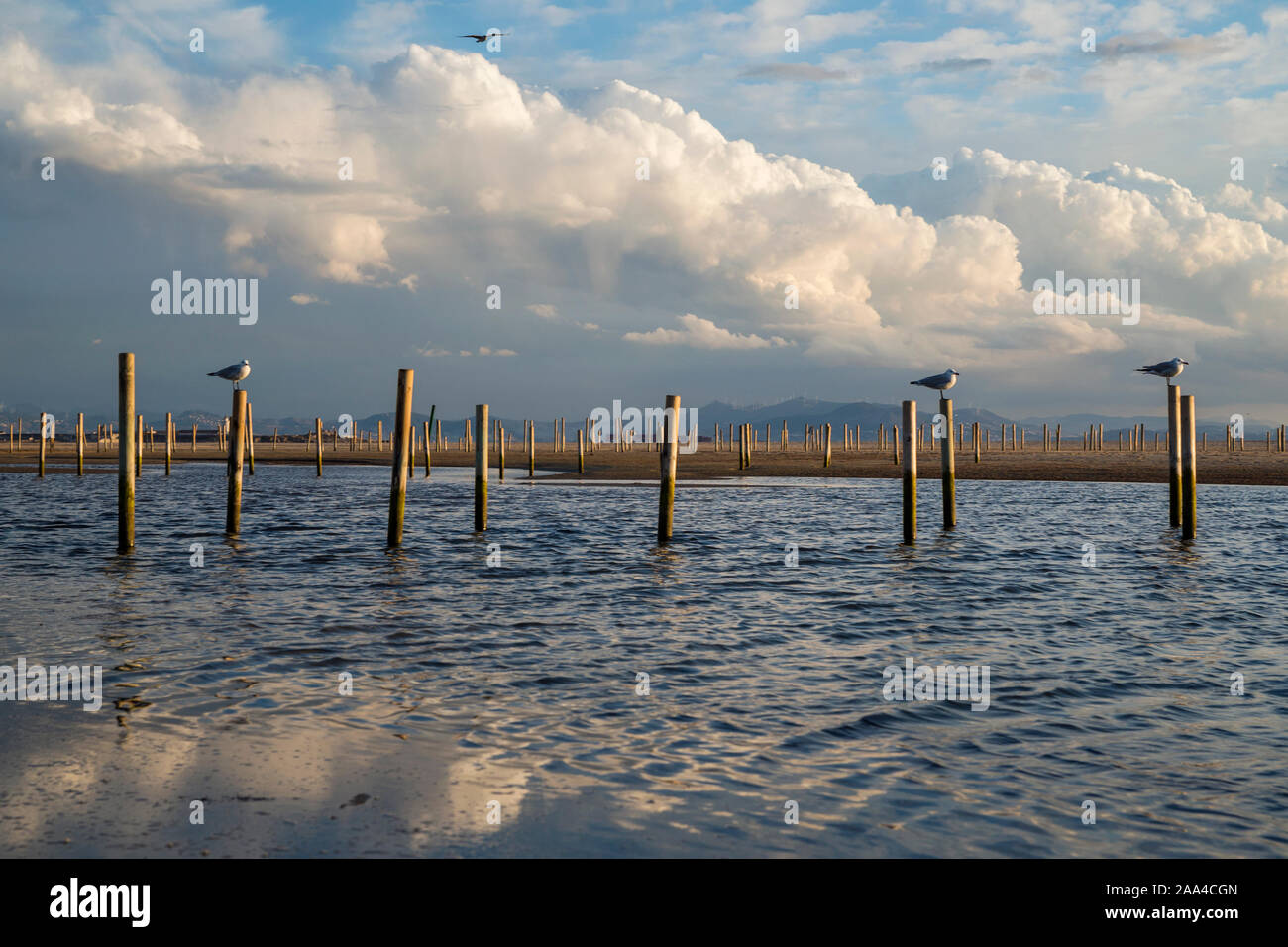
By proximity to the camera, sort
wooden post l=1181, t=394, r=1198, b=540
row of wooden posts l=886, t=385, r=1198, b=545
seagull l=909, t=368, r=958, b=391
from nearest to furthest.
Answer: row of wooden posts l=886, t=385, r=1198, b=545, wooden post l=1181, t=394, r=1198, b=540, seagull l=909, t=368, r=958, b=391

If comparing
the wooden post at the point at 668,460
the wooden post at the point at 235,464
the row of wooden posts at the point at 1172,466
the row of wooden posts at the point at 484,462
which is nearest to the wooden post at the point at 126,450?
the row of wooden posts at the point at 484,462

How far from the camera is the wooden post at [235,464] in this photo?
19.0 meters

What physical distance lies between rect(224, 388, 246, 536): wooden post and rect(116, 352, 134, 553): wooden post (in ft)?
6.96

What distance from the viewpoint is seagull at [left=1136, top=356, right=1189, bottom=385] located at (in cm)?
2630

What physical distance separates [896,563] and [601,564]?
4970 millimetres

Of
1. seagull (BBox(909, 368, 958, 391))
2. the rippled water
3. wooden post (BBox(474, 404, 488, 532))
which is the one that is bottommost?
the rippled water

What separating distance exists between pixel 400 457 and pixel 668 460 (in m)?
4.80

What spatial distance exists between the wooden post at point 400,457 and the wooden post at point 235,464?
2983 mm

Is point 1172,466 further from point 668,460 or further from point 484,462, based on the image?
point 484,462

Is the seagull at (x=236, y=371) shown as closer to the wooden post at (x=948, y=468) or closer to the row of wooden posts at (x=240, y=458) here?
the row of wooden posts at (x=240, y=458)

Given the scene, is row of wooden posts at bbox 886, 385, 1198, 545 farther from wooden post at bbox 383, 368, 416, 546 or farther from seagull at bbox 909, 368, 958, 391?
wooden post at bbox 383, 368, 416, 546

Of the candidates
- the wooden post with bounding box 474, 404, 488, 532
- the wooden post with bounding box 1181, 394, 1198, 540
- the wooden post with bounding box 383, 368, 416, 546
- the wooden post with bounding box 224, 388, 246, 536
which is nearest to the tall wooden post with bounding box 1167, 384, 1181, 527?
the wooden post with bounding box 1181, 394, 1198, 540
